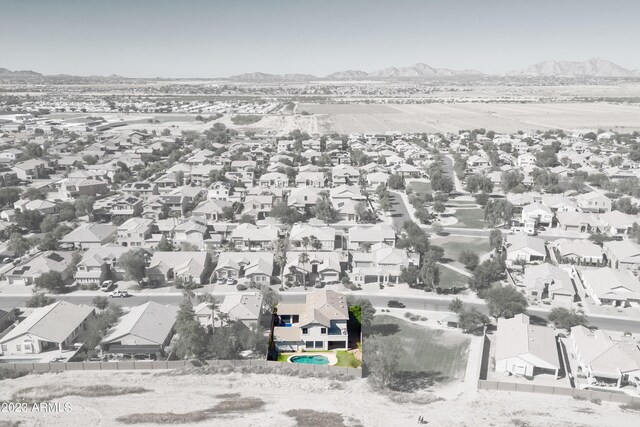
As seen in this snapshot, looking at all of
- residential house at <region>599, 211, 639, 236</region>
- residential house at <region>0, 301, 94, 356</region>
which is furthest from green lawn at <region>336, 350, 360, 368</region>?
residential house at <region>599, 211, 639, 236</region>

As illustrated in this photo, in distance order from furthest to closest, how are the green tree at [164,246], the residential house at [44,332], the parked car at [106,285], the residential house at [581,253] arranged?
1. the green tree at [164,246]
2. the residential house at [581,253]
3. the parked car at [106,285]
4. the residential house at [44,332]

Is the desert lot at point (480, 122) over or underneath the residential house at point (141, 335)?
over

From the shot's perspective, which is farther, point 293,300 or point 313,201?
point 313,201

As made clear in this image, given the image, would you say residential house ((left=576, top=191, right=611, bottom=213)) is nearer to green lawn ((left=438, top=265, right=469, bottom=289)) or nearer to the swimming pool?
green lawn ((left=438, top=265, right=469, bottom=289))

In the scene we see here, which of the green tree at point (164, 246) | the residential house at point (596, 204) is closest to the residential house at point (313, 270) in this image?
the green tree at point (164, 246)

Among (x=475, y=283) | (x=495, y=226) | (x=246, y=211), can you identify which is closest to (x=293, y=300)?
(x=475, y=283)

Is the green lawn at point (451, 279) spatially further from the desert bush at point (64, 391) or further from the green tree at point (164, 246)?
the green tree at point (164, 246)

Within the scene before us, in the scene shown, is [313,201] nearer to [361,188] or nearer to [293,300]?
[361,188]
